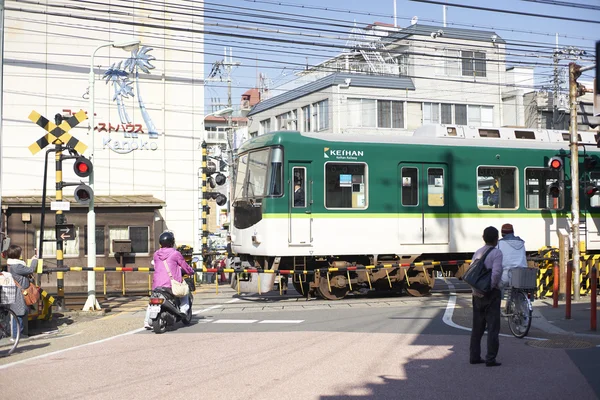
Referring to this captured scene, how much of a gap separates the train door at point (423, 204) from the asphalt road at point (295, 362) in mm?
3735

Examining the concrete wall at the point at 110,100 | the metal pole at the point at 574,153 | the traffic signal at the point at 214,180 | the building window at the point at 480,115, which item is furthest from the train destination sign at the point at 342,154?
the building window at the point at 480,115

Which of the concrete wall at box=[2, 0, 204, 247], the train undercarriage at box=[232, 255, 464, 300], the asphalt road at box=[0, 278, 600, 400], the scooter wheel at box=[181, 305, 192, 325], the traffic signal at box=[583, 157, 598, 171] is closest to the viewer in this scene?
the asphalt road at box=[0, 278, 600, 400]

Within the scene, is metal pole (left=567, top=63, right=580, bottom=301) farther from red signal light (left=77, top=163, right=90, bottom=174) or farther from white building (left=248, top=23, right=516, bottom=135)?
white building (left=248, top=23, right=516, bottom=135)

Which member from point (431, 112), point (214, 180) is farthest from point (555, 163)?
point (431, 112)

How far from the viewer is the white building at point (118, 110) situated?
27614mm

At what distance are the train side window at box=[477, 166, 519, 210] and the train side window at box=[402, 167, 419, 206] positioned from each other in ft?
5.64

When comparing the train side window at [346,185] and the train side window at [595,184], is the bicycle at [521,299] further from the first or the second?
the train side window at [595,184]

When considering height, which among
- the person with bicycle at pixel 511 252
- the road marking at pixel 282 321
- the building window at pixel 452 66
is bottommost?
the road marking at pixel 282 321

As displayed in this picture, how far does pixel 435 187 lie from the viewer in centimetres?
1830

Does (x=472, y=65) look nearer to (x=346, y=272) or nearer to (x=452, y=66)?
(x=452, y=66)

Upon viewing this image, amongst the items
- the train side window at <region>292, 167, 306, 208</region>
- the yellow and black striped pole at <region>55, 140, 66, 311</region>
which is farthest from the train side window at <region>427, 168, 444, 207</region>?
the yellow and black striped pole at <region>55, 140, 66, 311</region>

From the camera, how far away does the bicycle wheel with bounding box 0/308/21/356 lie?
11.3m

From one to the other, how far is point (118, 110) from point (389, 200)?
49.3 feet

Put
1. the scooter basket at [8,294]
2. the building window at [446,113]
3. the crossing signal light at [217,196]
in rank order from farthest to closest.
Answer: the building window at [446,113], the crossing signal light at [217,196], the scooter basket at [8,294]
